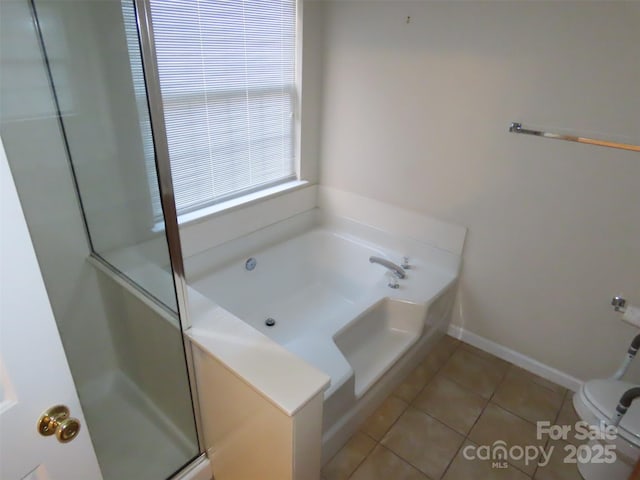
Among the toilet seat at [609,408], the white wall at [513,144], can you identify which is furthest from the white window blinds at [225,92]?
the toilet seat at [609,408]

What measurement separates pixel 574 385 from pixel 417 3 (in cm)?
218

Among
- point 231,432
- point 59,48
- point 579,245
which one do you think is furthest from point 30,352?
point 579,245

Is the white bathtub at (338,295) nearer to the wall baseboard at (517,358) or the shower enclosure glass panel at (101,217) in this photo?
the wall baseboard at (517,358)

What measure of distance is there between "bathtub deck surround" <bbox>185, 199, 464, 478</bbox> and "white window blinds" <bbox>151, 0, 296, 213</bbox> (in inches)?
16.6

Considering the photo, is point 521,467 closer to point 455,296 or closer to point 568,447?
point 568,447

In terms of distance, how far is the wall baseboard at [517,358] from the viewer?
217 cm

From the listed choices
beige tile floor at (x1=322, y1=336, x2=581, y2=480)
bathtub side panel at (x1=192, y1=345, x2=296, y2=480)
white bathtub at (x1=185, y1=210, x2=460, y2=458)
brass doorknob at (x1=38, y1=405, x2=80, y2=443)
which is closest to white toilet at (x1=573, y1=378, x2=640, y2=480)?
beige tile floor at (x1=322, y1=336, x2=581, y2=480)

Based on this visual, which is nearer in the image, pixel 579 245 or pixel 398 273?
pixel 579 245

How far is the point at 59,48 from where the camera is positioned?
1479mm

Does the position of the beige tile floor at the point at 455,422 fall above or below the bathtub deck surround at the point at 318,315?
below

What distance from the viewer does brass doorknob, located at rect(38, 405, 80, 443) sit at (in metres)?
0.77

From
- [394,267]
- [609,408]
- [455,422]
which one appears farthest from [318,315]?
[609,408]

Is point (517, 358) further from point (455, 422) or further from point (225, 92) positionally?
point (225, 92)

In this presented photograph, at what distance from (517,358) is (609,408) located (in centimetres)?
75
